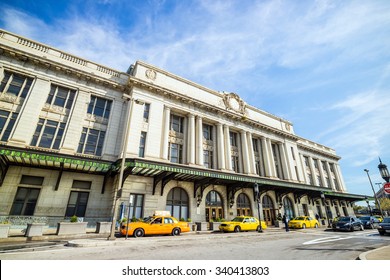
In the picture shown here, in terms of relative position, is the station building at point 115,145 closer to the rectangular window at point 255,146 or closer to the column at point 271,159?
the column at point 271,159

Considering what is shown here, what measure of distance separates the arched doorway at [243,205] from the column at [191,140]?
9.12m

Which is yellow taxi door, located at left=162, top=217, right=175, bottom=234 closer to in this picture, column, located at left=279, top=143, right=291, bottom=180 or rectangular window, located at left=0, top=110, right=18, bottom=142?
rectangular window, located at left=0, top=110, right=18, bottom=142

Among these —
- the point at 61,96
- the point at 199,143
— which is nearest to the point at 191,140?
the point at 199,143

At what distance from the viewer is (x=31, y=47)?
20016 mm

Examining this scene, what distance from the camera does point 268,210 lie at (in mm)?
28859

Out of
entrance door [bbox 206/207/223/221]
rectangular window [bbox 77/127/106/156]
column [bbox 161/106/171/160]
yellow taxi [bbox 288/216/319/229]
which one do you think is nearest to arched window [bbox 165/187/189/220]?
entrance door [bbox 206/207/223/221]

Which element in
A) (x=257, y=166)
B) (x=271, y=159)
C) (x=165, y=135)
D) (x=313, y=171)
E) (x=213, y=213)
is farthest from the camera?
(x=313, y=171)

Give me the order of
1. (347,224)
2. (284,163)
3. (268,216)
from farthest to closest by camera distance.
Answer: (284,163) < (268,216) < (347,224)

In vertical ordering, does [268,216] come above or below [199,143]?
below

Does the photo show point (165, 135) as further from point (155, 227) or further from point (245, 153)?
point (245, 153)

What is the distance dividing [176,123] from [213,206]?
12154 millimetres

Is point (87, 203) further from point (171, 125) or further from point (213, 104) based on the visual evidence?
point (213, 104)

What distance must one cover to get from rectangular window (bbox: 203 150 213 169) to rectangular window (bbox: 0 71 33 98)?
69.6ft

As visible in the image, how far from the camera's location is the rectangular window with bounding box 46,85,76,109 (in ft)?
65.7
